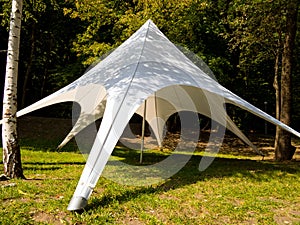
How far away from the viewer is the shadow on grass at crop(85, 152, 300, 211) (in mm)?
3945

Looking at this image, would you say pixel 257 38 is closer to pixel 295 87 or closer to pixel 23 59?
pixel 295 87

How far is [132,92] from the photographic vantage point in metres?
4.64

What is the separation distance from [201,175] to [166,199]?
69.4 inches

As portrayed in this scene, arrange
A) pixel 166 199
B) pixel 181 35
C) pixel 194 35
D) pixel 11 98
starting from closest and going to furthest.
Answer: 1. pixel 166 199
2. pixel 11 98
3. pixel 181 35
4. pixel 194 35

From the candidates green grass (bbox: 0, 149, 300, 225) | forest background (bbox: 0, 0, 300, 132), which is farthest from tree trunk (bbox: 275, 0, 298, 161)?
green grass (bbox: 0, 149, 300, 225)

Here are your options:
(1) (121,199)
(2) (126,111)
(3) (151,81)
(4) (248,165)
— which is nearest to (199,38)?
(4) (248,165)

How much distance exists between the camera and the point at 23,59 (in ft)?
51.3

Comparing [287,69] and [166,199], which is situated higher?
[287,69]

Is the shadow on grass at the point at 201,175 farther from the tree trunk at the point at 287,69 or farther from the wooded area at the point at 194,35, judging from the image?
the wooded area at the point at 194,35

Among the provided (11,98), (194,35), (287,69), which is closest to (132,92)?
(11,98)

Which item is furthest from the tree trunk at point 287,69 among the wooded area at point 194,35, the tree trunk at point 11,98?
the tree trunk at point 11,98

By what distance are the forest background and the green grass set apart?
242cm

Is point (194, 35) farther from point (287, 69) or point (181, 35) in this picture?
point (287, 69)

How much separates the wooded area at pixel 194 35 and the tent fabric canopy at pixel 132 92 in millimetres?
2216
